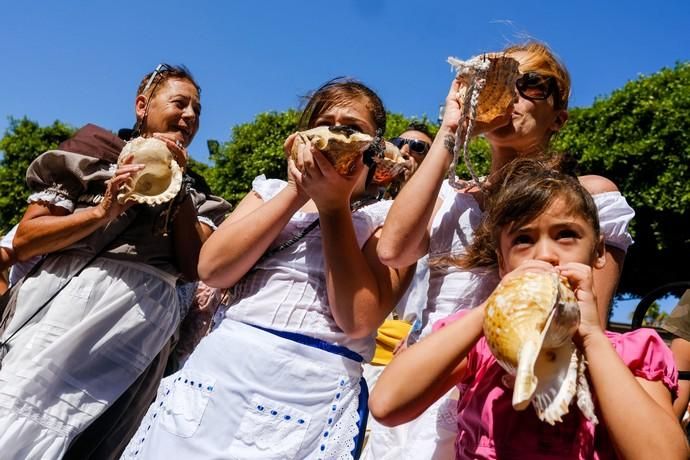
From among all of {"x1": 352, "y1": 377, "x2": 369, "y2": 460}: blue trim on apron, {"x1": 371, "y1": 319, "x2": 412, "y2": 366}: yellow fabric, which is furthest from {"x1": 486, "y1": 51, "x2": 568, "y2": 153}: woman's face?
{"x1": 371, "y1": 319, "x2": 412, "y2": 366}: yellow fabric

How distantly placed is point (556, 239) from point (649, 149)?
13.6 meters

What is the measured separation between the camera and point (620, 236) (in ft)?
5.99

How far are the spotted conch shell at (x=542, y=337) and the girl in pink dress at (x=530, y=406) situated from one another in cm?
8

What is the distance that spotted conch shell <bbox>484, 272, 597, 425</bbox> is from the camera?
3.84 ft

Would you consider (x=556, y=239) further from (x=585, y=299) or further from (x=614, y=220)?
(x=614, y=220)

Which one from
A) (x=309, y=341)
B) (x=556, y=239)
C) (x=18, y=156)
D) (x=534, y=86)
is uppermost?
(x=18, y=156)

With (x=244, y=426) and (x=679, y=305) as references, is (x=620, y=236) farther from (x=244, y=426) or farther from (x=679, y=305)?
(x=679, y=305)

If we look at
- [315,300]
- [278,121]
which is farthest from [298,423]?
[278,121]

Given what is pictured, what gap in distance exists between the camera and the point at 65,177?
2645 mm

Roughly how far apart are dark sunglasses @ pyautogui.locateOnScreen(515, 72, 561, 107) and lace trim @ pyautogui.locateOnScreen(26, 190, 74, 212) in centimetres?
180

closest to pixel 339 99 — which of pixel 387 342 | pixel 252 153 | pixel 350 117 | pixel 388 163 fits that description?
pixel 350 117

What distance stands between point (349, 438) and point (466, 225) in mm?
754

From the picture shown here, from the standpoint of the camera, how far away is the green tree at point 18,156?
18.8 m

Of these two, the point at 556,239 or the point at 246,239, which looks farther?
the point at 246,239
